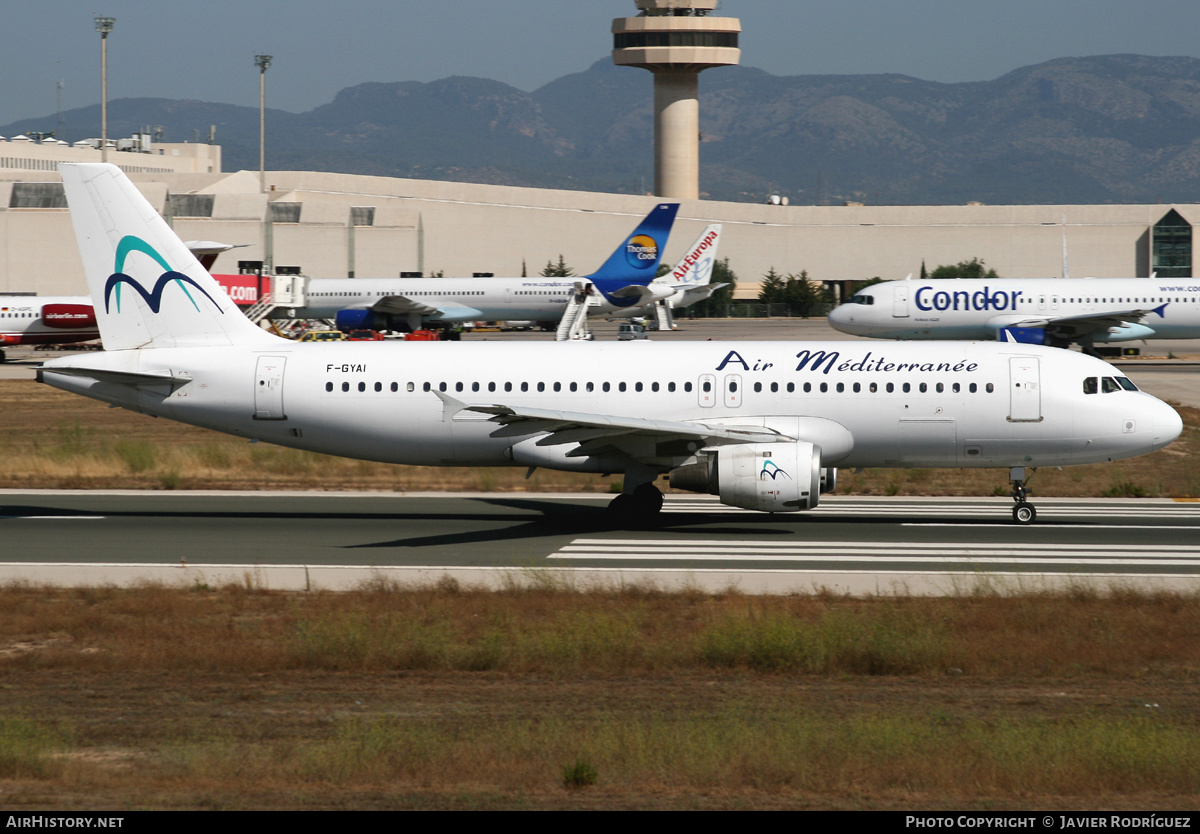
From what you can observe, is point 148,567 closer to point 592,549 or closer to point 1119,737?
point 592,549

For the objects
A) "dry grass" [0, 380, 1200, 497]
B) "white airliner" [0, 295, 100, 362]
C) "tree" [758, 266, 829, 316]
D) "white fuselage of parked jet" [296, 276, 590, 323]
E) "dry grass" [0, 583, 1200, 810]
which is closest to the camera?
"dry grass" [0, 583, 1200, 810]

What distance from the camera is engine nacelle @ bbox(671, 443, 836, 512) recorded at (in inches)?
927

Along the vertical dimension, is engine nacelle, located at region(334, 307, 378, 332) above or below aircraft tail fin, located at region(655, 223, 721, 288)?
below

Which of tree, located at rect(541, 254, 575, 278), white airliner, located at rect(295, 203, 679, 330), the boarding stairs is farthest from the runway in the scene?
tree, located at rect(541, 254, 575, 278)

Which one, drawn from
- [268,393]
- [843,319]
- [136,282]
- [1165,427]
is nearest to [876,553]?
[1165,427]

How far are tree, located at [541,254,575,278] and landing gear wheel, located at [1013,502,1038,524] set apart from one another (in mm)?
114804

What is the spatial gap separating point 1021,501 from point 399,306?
227 feet

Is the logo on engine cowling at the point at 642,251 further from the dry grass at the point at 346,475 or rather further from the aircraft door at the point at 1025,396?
the aircraft door at the point at 1025,396

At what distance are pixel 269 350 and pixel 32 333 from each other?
5804cm

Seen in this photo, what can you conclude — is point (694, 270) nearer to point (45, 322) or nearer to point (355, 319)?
point (355, 319)


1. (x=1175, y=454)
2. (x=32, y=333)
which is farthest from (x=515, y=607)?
(x=32, y=333)

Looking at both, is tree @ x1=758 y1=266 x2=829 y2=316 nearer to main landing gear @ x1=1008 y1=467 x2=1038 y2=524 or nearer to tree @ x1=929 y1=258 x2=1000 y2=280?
tree @ x1=929 y1=258 x2=1000 y2=280
